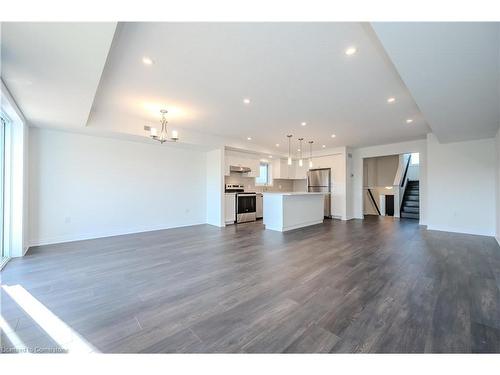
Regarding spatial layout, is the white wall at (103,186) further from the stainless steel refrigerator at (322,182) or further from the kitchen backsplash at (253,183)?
the stainless steel refrigerator at (322,182)

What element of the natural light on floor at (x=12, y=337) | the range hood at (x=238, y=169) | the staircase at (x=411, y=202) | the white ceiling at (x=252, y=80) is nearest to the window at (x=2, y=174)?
the white ceiling at (x=252, y=80)

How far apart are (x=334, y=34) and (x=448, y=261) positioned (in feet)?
11.7

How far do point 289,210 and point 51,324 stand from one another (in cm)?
474

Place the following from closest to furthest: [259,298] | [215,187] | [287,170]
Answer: [259,298] < [215,187] < [287,170]

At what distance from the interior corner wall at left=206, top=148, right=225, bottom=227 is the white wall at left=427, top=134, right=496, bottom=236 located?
5618 millimetres

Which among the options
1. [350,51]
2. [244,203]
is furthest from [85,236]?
[350,51]

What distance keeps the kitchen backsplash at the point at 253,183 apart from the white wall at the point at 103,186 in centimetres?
147

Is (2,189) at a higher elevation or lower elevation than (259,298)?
higher

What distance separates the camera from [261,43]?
2100 millimetres

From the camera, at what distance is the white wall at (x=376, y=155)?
6215mm

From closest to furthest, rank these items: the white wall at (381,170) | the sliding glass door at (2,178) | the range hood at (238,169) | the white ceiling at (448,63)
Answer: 1. the white ceiling at (448,63)
2. the sliding glass door at (2,178)
3. the range hood at (238,169)
4. the white wall at (381,170)

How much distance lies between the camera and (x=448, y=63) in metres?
2.00

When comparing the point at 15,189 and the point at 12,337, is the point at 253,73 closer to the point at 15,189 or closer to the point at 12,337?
the point at 12,337
